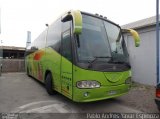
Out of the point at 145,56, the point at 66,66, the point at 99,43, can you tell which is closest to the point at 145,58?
the point at 145,56

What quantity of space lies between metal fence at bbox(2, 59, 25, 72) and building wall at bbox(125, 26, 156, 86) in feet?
48.9

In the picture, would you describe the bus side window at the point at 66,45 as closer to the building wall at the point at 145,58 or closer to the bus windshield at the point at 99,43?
the bus windshield at the point at 99,43

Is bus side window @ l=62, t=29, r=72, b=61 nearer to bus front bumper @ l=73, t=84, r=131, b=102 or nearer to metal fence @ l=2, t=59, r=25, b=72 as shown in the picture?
bus front bumper @ l=73, t=84, r=131, b=102

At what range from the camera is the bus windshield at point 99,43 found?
5773mm

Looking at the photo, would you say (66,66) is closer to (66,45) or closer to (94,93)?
(66,45)

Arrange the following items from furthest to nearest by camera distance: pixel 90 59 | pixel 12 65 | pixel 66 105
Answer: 1. pixel 12 65
2. pixel 66 105
3. pixel 90 59

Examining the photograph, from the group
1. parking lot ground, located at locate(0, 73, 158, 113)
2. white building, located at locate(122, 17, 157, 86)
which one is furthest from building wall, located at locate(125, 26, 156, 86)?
parking lot ground, located at locate(0, 73, 158, 113)

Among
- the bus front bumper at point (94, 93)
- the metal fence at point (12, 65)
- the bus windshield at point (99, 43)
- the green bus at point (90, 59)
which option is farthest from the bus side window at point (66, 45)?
the metal fence at point (12, 65)

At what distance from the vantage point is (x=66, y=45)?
21.2 ft

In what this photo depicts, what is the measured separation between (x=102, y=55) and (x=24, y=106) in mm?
3052

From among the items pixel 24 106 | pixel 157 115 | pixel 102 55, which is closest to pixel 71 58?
pixel 102 55

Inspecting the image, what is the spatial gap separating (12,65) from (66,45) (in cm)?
1782

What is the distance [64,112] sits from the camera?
237 inches

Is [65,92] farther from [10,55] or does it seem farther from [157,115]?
[10,55]
